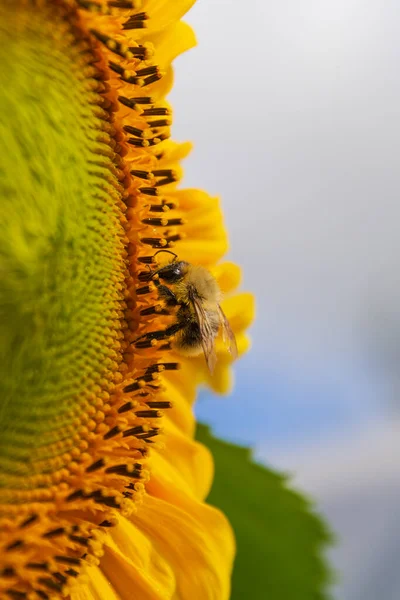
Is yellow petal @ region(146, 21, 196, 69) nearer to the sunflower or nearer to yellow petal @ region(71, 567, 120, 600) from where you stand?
the sunflower

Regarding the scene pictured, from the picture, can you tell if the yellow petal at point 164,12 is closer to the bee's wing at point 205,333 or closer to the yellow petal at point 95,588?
the bee's wing at point 205,333

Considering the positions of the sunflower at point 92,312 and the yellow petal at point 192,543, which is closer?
the sunflower at point 92,312

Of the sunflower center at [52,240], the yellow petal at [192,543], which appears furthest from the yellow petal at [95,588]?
the sunflower center at [52,240]

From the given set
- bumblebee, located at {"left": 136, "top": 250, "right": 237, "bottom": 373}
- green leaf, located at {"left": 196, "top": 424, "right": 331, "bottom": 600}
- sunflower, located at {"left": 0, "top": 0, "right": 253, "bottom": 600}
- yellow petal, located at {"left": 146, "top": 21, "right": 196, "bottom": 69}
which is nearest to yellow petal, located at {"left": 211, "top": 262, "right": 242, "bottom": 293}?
sunflower, located at {"left": 0, "top": 0, "right": 253, "bottom": 600}

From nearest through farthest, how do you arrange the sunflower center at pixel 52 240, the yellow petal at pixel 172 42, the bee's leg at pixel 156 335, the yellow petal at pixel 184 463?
1. the sunflower center at pixel 52 240
2. the bee's leg at pixel 156 335
3. the yellow petal at pixel 172 42
4. the yellow petal at pixel 184 463

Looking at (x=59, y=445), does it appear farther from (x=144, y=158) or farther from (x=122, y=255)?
(x=144, y=158)

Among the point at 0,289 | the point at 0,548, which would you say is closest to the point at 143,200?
the point at 0,289
